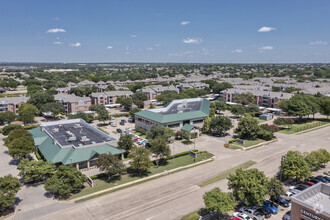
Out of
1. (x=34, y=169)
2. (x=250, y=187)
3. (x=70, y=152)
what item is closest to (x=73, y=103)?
(x=70, y=152)

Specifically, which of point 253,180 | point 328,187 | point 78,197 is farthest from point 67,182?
point 328,187

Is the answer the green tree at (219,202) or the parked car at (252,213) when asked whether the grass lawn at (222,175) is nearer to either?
the parked car at (252,213)

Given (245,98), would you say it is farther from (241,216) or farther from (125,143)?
(241,216)

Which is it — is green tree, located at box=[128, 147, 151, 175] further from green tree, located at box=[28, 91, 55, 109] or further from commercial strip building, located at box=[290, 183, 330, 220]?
green tree, located at box=[28, 91, 55, 109]

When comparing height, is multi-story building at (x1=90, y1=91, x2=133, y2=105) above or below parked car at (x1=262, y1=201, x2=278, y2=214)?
above

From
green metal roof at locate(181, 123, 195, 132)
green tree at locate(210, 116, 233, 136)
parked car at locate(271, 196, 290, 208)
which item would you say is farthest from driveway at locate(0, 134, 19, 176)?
green tree at locate(210, 116, 233, 136)

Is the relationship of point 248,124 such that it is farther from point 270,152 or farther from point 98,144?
point 98,144

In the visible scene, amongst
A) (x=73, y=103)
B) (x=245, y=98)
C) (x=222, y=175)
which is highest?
(x=245, y=98)
